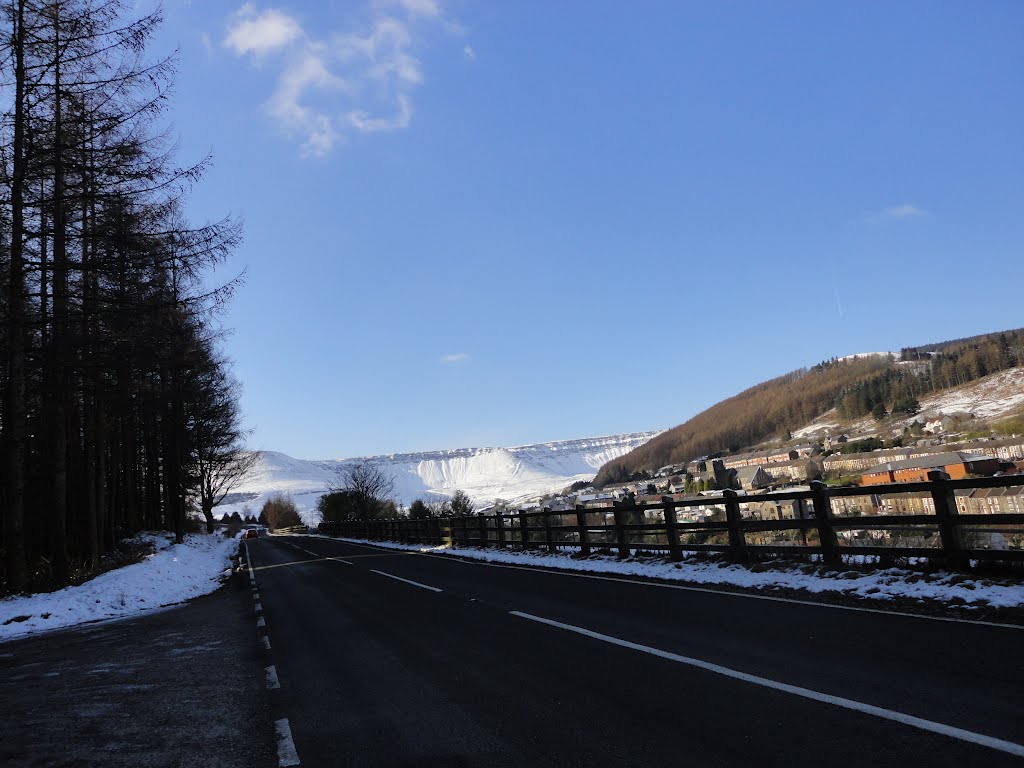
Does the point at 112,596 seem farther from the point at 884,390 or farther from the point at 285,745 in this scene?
the point at 884,390

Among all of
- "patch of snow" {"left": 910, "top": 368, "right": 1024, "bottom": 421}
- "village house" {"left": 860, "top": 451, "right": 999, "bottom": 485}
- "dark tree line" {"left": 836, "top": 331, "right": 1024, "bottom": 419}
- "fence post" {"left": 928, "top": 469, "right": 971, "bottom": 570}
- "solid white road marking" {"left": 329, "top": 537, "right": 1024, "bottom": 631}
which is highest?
"dark tree line" {"left": 836, "top": 331, "right": 1024, "bottom": 419}

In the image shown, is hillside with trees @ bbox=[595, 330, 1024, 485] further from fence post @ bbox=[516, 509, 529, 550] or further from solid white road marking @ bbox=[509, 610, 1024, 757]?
solid white road marking @ bbox=[509, 610, 1024, 757]

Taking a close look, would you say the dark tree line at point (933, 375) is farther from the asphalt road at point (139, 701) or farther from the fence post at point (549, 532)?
the asphalt road at point (139, 701)

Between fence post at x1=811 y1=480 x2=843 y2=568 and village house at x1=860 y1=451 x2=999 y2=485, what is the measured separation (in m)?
50.8

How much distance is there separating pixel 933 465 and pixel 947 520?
56191mm

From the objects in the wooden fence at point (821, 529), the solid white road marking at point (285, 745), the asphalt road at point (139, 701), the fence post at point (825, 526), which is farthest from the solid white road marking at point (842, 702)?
the fence post at point (825, 526)

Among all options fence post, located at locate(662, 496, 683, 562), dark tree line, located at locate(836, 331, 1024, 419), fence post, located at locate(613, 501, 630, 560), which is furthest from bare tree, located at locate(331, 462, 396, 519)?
dark tree line, located at locate(836, 331, 1024, 419)

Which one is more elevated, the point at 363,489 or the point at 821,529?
the point at 363,489

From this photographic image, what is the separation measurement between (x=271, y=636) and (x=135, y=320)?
352 inches

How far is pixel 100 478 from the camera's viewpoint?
2122cm

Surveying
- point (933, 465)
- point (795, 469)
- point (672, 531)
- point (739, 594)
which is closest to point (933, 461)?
point (933, 465)

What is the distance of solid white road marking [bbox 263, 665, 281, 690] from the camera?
6.34 meters

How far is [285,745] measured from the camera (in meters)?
Result: 4.54

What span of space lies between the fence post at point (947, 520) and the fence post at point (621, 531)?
25.8ft
